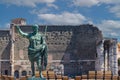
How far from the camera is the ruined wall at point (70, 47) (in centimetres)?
4650

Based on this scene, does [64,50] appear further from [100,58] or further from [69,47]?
[100,58]

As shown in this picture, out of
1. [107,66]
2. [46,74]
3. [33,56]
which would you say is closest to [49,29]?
[107,66]

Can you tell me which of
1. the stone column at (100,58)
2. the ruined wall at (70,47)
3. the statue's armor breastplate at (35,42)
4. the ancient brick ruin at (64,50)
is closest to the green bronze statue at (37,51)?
the statue's armor breastplate at (35,42)

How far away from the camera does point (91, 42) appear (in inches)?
1837

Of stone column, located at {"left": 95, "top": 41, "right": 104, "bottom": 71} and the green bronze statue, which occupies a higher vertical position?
the green bronze statue

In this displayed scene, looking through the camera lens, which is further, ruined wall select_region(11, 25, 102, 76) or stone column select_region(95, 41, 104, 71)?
ruined wall select_region(11, 25, 102, 76)

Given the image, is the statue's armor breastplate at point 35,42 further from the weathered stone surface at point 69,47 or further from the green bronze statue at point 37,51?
the weathered stone surface at point 69,47

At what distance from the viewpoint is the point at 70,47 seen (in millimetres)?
47469

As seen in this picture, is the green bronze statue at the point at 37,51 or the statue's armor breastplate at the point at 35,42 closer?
the green bronze statue at the point at 37,51

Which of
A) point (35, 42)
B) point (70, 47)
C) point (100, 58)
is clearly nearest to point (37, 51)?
point (35, 42)

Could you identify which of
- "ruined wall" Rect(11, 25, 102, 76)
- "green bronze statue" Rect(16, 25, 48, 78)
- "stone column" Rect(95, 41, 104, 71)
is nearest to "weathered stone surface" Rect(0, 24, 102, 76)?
"ruined wall" Rect(11, 25, 102, 76)

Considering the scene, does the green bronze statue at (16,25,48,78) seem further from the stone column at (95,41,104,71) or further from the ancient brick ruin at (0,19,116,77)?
the ancient brick ruin at (0,19,116,77)

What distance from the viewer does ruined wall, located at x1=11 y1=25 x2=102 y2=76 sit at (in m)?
46.5

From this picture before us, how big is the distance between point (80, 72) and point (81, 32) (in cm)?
496
